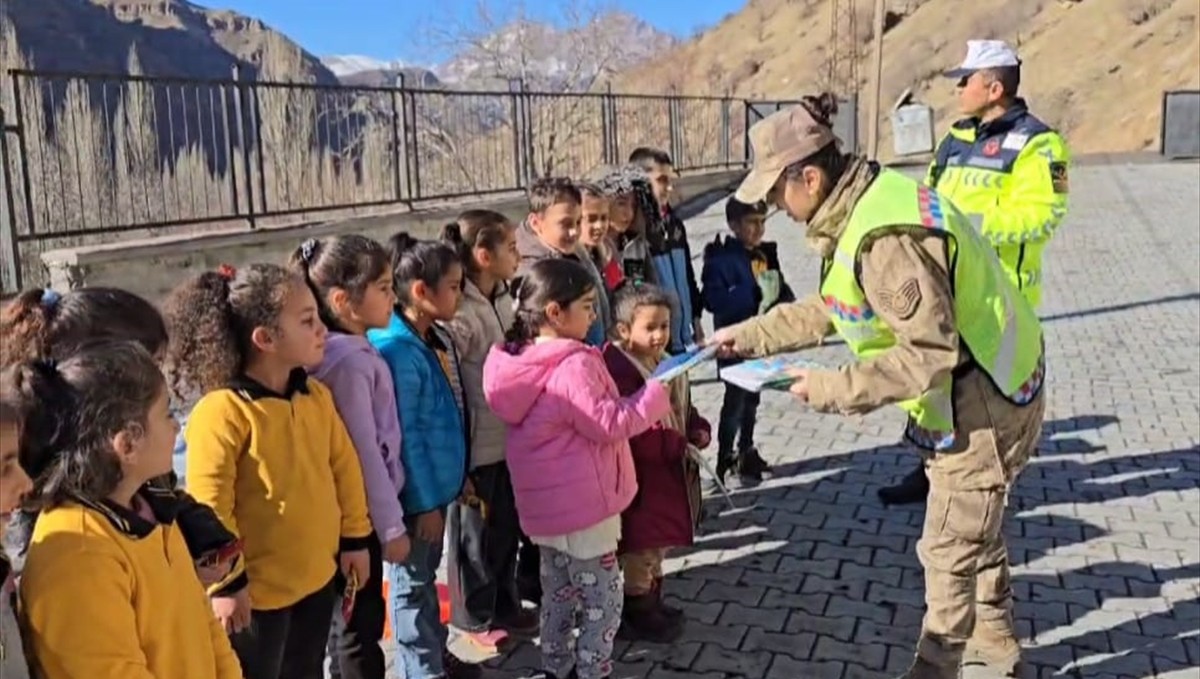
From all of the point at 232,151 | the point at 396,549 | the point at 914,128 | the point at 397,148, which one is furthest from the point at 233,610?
the point at 397,148

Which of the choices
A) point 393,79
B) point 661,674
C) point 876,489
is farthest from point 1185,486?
point 393,79

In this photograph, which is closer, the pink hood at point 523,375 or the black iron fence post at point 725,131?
the pink hood at point 523,375

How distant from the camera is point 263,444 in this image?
2.62 m

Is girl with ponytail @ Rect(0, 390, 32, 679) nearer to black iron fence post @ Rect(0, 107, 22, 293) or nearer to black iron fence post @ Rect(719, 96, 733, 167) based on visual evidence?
black iron fence post @ Rect(0, 107, 22, 293)

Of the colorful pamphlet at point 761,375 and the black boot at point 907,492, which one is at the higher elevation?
the colorful pamphlet at point 761,375

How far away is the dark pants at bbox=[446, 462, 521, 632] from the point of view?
389 cm

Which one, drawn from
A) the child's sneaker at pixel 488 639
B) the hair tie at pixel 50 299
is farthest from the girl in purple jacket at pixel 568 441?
the hair tie at pixel 50 299

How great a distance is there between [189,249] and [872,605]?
5.63 metres

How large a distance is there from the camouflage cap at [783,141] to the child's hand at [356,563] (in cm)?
149

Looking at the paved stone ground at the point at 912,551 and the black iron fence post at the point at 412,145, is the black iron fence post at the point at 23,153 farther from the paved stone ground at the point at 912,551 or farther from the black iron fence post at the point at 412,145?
the paved stone ground at the point at 912,551

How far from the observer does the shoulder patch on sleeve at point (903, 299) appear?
2.95 metres

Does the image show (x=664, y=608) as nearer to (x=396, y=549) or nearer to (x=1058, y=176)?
(x=396, y=549)

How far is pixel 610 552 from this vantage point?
11.1ft

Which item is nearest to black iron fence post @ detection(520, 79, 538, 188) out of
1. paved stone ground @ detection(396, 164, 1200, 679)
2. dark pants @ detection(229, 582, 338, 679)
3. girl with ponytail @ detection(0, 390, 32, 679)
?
paved stone ground @ detection(396, 164, 1200, 679)
